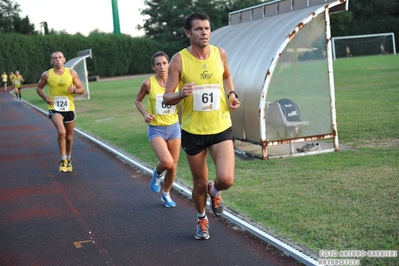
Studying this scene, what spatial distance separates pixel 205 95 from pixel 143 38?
246 ft

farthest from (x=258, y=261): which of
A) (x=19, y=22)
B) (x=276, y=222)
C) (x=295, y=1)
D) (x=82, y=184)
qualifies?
(x=19, y=22)

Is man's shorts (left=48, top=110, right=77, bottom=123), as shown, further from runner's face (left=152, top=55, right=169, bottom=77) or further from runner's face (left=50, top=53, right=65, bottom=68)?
runner's face (left=152, top=55, right=169, bottom=77)

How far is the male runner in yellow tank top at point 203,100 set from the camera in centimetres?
654

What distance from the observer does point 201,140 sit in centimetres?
668

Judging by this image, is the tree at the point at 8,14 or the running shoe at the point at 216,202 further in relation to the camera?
the tree at the point at 8,14

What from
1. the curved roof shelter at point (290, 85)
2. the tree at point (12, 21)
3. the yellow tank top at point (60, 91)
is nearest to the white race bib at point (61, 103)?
the yellow tank top at point (60, 91)

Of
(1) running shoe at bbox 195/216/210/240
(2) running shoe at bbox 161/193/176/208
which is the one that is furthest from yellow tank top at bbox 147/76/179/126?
(1) running shoe at bbox 195/216/210/240

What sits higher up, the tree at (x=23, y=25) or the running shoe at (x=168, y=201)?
the tree at (x=23, y=25)

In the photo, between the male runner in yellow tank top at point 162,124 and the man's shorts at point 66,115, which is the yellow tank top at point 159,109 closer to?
the male runner in yellow tank top at point 162,124

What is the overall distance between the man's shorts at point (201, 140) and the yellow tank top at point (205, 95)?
46 millimetres

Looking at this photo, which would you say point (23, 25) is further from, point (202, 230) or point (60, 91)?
point (202, 230)

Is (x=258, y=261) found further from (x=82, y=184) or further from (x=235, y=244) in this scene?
(x=82, y=184)

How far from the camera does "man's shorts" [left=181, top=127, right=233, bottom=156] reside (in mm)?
6677

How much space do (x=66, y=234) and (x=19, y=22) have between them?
324 ft
